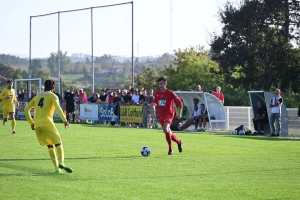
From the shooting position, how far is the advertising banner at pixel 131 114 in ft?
113

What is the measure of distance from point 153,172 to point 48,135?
2.41 m

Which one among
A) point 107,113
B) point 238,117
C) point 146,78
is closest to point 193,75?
point 146,78

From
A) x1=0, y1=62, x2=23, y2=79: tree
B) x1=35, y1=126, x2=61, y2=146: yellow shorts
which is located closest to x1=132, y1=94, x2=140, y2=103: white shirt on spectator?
x1=35, y1=126, x2=61, y2=146: yellow shorts

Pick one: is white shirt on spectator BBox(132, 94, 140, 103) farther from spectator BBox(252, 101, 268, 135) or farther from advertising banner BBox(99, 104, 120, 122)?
spectator BBox(252, 101, 268, 135)

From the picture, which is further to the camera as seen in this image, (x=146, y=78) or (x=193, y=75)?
(x=146, y=78)

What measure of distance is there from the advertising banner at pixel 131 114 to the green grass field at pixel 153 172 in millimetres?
13086

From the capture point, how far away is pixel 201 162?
1539 centimetres

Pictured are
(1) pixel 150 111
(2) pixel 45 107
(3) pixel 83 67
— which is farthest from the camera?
(3) pixel 83 67

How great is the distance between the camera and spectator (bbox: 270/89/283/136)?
27.4 m

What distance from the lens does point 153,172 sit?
13203mm

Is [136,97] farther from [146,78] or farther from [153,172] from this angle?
[146,78]

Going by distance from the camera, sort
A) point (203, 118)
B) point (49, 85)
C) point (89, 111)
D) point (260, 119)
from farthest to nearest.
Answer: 1. point (89, 111)
2. point (203, 118)
3. point (260, 119)
4. point (49, 85)

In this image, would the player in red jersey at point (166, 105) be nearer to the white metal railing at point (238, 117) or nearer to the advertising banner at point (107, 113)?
the white metal railing at point (238, 117)

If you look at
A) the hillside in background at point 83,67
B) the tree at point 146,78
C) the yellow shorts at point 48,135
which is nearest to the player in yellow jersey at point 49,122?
the yellow shorts at point 48,135
